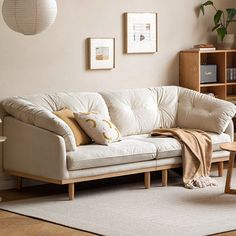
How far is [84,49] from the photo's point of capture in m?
7.23

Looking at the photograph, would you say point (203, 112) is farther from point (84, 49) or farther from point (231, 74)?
point (84, 49)

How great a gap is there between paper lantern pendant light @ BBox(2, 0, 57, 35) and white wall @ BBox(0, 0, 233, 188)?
608 mm

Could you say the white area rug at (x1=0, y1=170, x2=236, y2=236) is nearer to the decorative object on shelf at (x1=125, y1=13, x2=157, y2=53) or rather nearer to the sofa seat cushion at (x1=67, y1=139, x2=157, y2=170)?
the sofa seat cushion at (x1=67, y1=139, x2=157, y2=170)

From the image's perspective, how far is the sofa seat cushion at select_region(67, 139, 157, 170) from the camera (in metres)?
6.12

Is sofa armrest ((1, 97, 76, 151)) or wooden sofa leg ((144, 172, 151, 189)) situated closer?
sofa armrest ((1, 97, 76, 151))

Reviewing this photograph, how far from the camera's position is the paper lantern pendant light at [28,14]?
5.93 metres

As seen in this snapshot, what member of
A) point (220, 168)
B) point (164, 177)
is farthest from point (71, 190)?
point (220, 168)

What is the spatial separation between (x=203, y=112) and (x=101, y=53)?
121 centimetres

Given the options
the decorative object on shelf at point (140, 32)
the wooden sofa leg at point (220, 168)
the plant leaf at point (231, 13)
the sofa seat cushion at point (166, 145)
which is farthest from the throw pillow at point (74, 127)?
the plant leaf at point (231, 13)

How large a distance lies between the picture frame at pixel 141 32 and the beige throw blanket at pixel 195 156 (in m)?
1.09

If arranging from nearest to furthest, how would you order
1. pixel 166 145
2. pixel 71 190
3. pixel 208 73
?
pixel 71 190
pixel 166 145
pixel 208 73

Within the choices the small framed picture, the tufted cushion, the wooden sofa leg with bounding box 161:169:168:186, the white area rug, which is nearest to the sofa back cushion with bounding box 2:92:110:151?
the small framed picture

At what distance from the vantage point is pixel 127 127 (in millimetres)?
7121

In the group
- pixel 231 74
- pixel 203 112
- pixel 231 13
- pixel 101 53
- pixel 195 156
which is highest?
pixel 231 13
